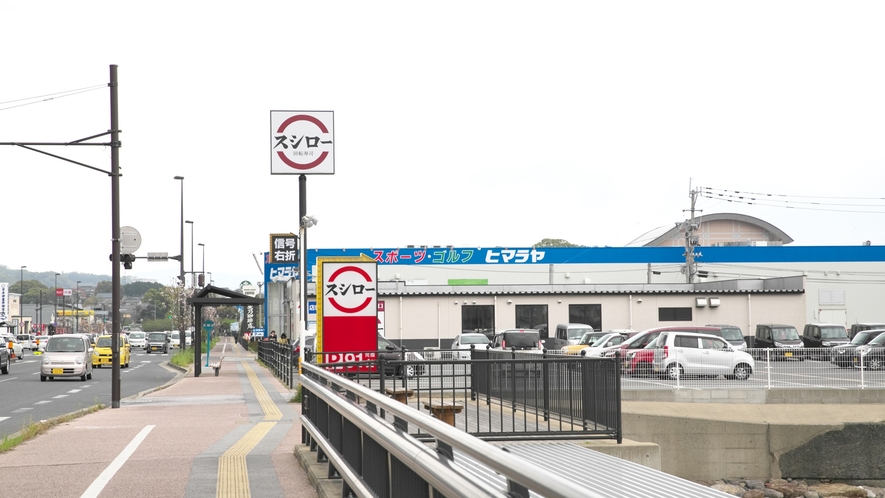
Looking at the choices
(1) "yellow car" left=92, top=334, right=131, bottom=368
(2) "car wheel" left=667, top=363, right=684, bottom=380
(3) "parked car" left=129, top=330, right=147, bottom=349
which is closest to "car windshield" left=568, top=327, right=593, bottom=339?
(2) "car wheel" left=667, top=363, right=684, bottom=380

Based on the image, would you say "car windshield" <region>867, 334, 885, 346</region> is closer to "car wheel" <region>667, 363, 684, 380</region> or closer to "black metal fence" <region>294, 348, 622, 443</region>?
"car wheel" <region>667, 363, 684, 380</region>

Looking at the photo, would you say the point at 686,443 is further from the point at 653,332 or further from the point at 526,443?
the point at 653,332

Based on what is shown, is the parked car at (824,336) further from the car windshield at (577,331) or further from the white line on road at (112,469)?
the white line on road at (112,469)

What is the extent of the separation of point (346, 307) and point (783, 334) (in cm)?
3039

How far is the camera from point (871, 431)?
61.2ft

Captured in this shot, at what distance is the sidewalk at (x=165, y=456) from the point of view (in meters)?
8.63

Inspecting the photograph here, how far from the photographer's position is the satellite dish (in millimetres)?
23203

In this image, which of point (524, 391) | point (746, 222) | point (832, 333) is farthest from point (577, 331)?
point (746, 222)

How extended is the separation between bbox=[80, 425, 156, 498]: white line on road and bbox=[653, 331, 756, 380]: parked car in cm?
1372

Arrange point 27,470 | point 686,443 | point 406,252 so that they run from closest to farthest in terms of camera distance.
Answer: point 27,470, point 686,443, point 406,252

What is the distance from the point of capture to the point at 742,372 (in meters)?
24.0

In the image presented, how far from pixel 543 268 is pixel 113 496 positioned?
204ft

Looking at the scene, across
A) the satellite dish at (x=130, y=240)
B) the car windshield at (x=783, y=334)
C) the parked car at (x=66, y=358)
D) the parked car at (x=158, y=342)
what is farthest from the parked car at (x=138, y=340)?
the satellite dish at (x=130, y=240)

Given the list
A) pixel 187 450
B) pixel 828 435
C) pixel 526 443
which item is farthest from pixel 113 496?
pixel 828 435
